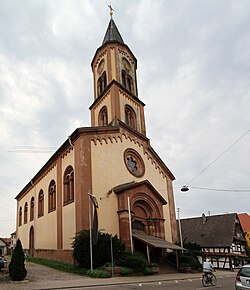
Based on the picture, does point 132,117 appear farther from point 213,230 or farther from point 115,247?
point 213,230

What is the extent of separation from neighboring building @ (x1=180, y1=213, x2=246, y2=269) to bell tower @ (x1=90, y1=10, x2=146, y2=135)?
16284mm

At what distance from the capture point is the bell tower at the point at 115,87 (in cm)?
2955

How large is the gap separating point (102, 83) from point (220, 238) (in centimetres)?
2584

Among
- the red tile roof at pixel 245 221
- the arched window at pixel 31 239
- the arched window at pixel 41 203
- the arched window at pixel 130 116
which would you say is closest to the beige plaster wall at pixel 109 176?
the arched window at pixel 130 116

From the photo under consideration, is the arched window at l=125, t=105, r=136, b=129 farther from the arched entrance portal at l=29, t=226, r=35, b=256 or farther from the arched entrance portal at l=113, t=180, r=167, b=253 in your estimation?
the arched entrance portal at l=29, t=226, r=35, b=256

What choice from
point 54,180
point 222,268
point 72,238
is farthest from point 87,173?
point 222,268

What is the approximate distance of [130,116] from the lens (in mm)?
31281

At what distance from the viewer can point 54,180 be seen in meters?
28.4

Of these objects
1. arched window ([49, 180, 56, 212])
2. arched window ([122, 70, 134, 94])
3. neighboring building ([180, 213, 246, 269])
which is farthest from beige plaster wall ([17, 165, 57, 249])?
neighboring building ([180, 213, 246, 269])

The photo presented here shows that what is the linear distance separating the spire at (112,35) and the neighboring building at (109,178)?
0.49ft

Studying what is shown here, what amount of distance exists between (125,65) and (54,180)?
15.4m

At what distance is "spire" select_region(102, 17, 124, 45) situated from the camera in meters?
34.4

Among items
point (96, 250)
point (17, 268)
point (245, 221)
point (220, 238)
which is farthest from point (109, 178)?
point (245, 221)

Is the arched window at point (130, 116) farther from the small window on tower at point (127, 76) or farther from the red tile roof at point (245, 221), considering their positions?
the red tile roof at point (245, 221)
